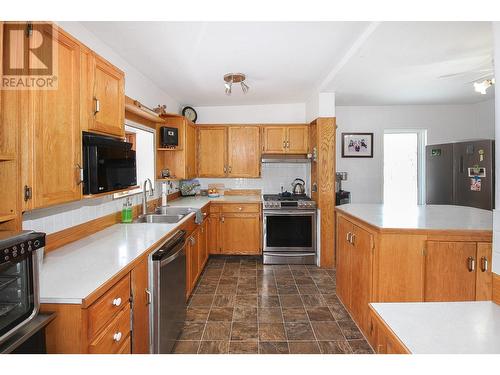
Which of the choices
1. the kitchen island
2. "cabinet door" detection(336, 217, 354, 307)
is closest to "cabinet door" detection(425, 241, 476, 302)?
the kitchen island

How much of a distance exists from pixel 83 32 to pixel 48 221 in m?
1.44

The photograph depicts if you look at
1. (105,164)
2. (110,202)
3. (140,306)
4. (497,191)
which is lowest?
(140,306)

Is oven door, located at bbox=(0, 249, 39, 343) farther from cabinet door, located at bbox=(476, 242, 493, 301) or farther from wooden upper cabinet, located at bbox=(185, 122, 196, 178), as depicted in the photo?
wooden upper cabinet, located at bbox=(185, 122, 196, 178)

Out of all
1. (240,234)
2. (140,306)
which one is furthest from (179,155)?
(140,306)

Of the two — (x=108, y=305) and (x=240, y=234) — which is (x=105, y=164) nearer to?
(x=108, y=305)

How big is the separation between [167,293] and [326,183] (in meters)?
2.66

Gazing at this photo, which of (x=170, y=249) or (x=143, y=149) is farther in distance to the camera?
(x=143, y=149)

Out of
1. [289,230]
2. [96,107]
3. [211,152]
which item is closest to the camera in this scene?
[96,107]

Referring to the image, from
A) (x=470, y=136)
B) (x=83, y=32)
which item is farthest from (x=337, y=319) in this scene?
Result: (x=470, y=136)

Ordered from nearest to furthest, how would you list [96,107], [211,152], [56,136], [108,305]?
[108,305]
[56,136]
[96,107]
[211,152]

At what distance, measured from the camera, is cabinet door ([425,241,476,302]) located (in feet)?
6.14

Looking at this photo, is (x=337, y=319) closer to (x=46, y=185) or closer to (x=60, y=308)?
(x=60, y=308)

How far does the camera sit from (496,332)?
0.86 meters

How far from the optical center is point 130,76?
2998 mm
